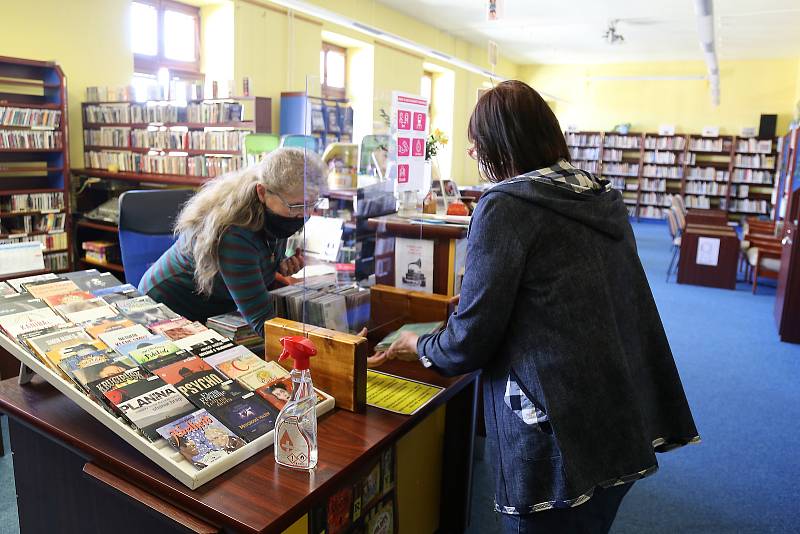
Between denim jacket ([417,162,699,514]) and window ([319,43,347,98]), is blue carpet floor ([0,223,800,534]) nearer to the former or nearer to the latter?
denim jacket ([417,162,699,514])

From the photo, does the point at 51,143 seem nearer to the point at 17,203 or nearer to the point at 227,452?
the point at 17,203

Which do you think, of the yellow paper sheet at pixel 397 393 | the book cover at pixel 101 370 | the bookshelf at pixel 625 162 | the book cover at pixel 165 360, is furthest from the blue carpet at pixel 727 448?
the bookshelf at pixel 625 162

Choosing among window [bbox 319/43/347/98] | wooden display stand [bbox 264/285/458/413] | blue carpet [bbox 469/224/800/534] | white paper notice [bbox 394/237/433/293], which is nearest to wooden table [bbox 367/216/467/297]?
white paper notice [bbox 394/237/433/293]

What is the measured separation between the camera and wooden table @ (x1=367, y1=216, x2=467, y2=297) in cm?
203

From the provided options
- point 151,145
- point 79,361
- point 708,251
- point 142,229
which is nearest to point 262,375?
point 79,361

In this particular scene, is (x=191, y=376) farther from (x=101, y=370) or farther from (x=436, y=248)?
(x=436, y=248)

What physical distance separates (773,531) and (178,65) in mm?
7966

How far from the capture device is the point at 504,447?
1.22 m

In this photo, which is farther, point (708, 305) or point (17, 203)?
point (708, 305)

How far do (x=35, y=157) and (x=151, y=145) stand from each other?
117 centimetres

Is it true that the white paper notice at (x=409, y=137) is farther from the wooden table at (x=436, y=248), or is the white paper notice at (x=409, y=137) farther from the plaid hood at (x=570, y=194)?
the plaid hood at (x=570, y=194)

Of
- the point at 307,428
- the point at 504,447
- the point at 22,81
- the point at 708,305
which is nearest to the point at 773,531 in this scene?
the point at 504,447

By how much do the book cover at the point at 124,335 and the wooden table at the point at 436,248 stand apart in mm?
780

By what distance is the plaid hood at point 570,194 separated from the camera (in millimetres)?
1143
